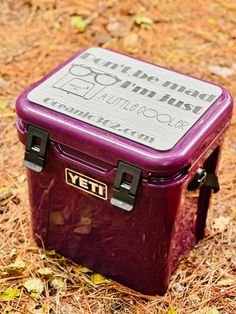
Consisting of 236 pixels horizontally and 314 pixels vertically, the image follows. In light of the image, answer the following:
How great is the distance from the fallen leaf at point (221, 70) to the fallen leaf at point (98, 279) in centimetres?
144

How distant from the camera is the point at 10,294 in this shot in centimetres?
204

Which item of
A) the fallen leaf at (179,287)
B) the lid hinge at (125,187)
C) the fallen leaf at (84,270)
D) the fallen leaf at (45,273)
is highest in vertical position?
the lid hinge at (125,187)

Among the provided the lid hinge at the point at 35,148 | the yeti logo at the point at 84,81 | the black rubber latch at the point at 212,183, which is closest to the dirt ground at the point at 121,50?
the black rubber latch at the point at 212,183

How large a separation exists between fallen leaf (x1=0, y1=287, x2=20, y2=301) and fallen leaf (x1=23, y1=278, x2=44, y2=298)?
0.04m

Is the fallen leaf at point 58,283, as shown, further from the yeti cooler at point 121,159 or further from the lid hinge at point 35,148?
the lid hinge at point 35,148

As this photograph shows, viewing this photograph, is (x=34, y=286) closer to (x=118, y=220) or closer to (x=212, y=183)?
(x=118, y=220)

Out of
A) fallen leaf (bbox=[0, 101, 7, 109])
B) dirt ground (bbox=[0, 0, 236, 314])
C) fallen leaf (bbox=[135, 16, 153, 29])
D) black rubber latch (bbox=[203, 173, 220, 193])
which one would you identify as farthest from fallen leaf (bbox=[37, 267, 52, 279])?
fallen leaf (bbox=[135, 16, 153, 29])

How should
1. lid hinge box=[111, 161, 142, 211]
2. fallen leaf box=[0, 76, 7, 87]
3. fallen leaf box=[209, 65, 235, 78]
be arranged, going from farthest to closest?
fallen leaf box=[209, 65, 235, 78] → fallen leaf box=[0, 76, 7, 87] → lid hinge box=[111, 161, 142, 211]

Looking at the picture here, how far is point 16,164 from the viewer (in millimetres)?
2578

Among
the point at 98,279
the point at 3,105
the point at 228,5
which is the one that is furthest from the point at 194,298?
the point at 228,5

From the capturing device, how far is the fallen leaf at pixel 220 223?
2309mm

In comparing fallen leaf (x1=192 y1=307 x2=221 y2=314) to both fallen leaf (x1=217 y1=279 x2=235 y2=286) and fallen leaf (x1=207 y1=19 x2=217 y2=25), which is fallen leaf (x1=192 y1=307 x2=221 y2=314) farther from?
fallen leaf (x1=207 y1=19 x2=217 y2=25)

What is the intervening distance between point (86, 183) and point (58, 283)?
1.41 feet

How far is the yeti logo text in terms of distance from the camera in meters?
1.84
